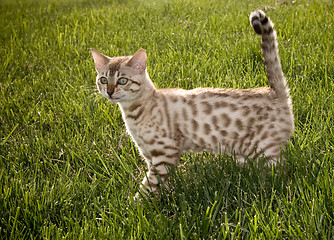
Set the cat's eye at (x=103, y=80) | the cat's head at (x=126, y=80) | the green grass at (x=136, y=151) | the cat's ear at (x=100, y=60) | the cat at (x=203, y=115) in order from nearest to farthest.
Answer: the green grass at (x=136, y=151) < the cat at (x=203, y=115) < the cat's head at (x=126, y=80) < the cat's eye at (x=103, y=80) < the cat's ear at (x=100, y=60)

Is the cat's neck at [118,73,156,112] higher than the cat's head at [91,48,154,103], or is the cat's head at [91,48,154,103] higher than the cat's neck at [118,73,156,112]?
the cat's head at [91,48,154,103]

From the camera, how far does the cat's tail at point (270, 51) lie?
3320 millimetres

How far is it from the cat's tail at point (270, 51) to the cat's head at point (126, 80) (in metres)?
0.96

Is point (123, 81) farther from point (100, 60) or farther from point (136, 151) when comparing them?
point (136, 151)

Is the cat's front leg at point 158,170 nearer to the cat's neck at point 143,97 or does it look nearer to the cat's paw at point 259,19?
the cat's neck at point 143,97

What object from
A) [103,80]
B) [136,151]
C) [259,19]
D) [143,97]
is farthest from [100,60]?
[259,19]

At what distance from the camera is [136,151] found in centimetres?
397

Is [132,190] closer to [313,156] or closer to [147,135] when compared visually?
[147,135]

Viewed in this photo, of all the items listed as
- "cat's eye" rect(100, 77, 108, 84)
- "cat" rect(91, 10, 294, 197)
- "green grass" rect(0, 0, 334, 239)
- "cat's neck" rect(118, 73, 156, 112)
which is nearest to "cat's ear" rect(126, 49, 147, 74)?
"cat" rect(91, 10, 294, 197)

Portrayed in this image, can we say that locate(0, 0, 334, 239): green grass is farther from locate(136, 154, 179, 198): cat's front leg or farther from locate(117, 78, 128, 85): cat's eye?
locate(117, 78, 128, 85): cat's eye

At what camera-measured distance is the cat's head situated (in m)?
3.51

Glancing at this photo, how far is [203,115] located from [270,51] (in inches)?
29.5

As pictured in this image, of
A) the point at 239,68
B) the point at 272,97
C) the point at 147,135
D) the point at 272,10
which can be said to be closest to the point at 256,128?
the point at 272,97

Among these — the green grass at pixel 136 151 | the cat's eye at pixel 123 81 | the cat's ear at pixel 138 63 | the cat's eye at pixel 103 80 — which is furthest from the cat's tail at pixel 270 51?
the cat's eye at pixel 103 80
